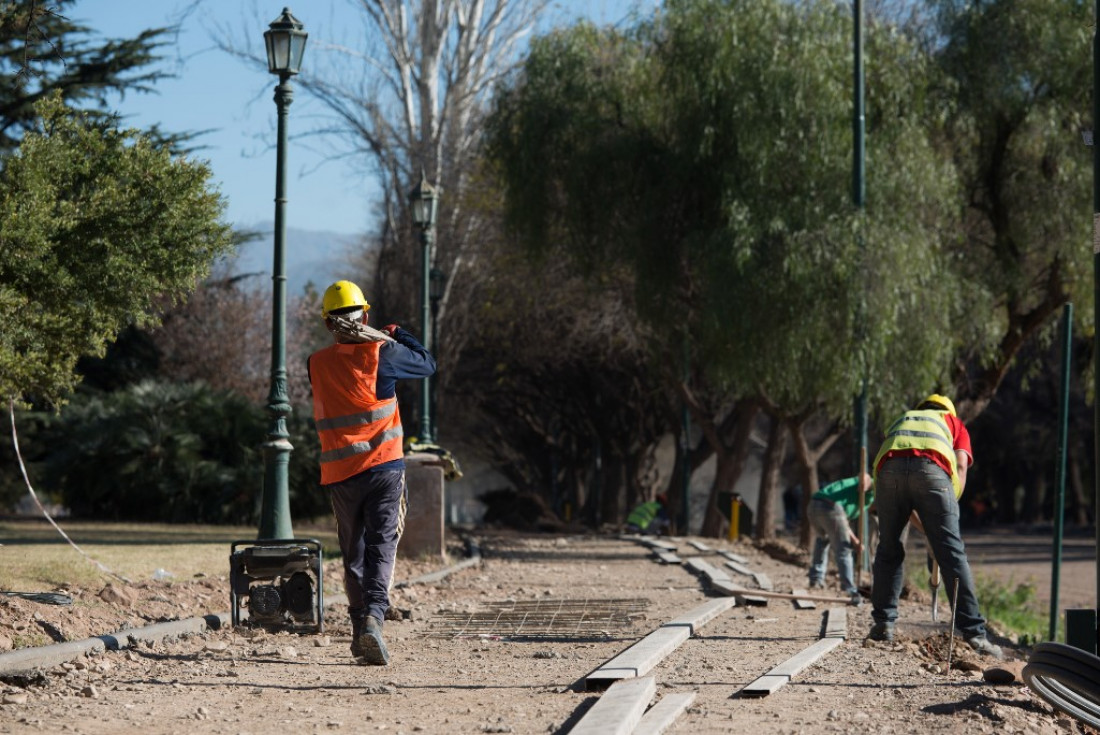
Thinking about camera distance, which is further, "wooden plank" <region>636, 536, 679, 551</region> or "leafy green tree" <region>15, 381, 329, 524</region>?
"leafy green tree" <region>15, 381, 329, 524</region>

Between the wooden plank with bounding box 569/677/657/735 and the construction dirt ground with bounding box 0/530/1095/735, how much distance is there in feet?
0.39

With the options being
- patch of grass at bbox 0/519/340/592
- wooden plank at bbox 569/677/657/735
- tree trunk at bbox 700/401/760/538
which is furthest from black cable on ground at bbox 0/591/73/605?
tree trunk at bbox 700/401/760/538

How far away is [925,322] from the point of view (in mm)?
20734

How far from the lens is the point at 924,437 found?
31.7 feet

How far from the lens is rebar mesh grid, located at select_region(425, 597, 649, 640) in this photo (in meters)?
10.1

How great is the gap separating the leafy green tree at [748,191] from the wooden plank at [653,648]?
30.1ft

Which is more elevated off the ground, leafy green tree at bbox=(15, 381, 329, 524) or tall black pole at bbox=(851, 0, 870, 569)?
tall black pole at bbox=(851, 0, 870, 569)

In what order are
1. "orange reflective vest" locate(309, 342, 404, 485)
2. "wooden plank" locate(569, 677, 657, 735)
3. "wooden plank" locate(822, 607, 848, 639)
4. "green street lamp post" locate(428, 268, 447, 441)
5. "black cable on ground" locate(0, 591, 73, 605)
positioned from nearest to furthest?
"wooden plank" locate(569, 677, 657, 735), "orange reflective vest" locate(309, 342, 404, 485), "black cable on ground" locate(0, 591, 73, 605), "wooden plank" locate(822, 607, 848, 639), "green street lamp post" locate(428, 268, 447, 441)

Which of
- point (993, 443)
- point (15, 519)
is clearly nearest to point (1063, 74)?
point (15, 519)

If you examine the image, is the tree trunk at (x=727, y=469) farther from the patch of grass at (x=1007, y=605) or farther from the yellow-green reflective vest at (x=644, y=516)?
the patch of grass at (x=1007, y=605)

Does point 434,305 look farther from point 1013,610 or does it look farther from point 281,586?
point 281,586

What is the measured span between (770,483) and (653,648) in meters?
19.9

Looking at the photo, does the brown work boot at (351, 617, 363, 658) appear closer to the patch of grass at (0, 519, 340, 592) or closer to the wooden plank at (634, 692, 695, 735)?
the wooden plank at (634, 692, 695, 735)

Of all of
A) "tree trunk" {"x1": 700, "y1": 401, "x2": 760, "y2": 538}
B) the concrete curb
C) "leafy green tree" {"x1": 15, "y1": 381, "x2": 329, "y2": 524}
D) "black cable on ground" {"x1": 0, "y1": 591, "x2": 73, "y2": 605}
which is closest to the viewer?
the concrete curb
